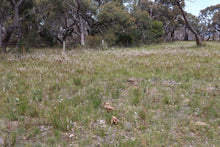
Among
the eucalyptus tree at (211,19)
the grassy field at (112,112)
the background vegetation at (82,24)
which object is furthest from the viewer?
the eucalyptus tree at (211,19)

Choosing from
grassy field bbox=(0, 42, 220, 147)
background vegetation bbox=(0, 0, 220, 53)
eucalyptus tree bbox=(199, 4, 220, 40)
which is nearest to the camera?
grassy field bbox=(0, 42, 220, 147)

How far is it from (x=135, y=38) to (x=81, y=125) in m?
27.4

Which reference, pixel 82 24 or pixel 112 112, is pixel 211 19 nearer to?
pixel 82 24

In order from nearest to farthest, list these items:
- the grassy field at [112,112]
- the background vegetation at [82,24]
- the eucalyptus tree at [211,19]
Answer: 1. the grassy field at [112,112]
2. the background vegetation at [82,24]
3. the eucalyptus tree at [211,19]

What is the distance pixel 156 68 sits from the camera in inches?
315

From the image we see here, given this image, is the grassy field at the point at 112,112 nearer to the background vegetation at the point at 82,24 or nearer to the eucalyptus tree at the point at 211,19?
the background vegetation at the point at 82,24

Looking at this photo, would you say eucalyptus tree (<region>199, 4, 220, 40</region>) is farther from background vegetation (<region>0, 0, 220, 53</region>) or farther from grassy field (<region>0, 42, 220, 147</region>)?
grassy field (<region>0, 42, 220, 147</region>)

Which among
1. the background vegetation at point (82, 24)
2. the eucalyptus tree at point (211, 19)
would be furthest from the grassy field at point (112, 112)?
the eucalyptus tree at point (211, 19)

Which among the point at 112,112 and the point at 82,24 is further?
the point at 82,24

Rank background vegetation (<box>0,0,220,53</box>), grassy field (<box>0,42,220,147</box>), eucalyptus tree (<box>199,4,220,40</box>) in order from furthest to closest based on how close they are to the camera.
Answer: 1. eucalyptus tree (<box>199,4,220,40</box>)
2. background vegetation (<box>0,0,220,53</box>)
3. grassy field (<box>0,42,220,147</box>)

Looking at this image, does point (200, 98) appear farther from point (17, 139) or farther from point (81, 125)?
point (17, 139)

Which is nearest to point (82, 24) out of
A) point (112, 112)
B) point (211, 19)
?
point (112, 112)

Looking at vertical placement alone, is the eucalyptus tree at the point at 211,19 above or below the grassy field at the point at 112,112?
above

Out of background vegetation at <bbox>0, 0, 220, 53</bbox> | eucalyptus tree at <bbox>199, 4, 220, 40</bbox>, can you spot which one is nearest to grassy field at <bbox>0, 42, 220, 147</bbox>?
background vegetation at <bbox>0, 0, 220, 53</bbox>
